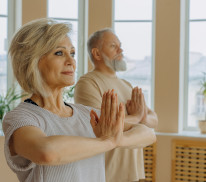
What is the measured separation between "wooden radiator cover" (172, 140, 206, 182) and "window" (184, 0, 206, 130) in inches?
21.1

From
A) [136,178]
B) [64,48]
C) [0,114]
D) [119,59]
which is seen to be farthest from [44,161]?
[0,114]

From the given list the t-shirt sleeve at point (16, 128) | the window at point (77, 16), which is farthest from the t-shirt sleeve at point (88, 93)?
the window at point (77, 16)

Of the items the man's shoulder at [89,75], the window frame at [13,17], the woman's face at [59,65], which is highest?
the window frame at [13,17]

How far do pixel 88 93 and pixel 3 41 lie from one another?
3102 millimetres

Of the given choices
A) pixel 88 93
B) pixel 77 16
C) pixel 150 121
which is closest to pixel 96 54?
pixel 88 93

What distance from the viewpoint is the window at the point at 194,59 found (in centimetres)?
484

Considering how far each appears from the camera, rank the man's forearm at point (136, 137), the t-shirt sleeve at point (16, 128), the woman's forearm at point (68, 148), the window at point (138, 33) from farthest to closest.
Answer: the window at point (138, 33) < the man's forearm at point (136, 137) < the t-shirt sleeve at point (16, 128) < the woman's forearm at point (68, 148)

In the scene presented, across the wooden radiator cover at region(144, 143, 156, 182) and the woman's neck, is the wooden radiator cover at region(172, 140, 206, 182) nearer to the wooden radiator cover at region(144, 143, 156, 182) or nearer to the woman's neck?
the wooden radiator cover at region(144, 143, 156, 182)

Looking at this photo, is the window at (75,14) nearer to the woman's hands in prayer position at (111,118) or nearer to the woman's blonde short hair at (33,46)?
the woman's blonde short hair at (33,46)

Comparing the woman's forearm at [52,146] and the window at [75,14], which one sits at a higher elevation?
the window at [75,14]

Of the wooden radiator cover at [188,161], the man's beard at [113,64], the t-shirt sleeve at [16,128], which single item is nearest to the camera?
the t-shirt sleeve at [16,128]

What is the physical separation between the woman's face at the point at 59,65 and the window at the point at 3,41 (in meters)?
3.72

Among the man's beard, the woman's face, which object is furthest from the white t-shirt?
the man's beard

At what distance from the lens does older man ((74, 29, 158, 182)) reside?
2079mm
